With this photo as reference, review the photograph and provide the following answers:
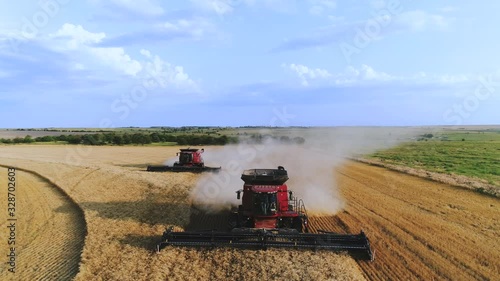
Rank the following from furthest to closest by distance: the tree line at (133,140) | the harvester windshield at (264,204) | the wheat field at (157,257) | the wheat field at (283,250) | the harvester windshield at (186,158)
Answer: the tree line at (133,140) < the harvester windshield at (186,158) < the harvester windshield at (264,204) < the wheat field at (283,250) < the wheat field at (157,257)

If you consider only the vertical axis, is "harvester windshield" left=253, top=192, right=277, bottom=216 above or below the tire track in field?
above

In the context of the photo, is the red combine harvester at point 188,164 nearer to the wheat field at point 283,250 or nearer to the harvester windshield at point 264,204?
the wheat field at point 283,250

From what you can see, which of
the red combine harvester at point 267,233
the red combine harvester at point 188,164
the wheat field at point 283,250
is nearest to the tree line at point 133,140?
the red combine harvester at point 188,164

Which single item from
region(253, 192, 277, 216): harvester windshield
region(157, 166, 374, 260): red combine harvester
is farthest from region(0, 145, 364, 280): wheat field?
region(253, 192, 277, 216): harvester windshield

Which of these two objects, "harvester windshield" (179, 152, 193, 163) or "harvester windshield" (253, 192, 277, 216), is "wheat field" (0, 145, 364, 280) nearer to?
"harvester windshield" (253, 192, 277, 216)

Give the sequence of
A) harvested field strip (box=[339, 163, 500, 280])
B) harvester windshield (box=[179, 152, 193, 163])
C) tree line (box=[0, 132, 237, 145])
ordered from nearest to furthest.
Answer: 1. harvested field strip (box=[339, 163, 500, 280])
2. harvester windshield (box=[179, 152, 193, 163])
3. tree line (box=[0, 132, 237, 145])
